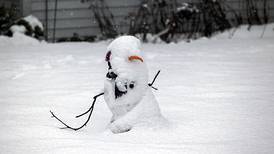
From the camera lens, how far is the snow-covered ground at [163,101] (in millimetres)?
1952

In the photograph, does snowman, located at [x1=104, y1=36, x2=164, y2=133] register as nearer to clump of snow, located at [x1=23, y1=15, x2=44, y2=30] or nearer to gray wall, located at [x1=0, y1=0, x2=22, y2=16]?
clump of snow, located at [x1=23, y1=15, x2=44, y2=30]

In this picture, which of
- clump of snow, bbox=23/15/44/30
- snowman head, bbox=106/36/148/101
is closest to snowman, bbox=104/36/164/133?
snowman head, bbox=106/36/148/101

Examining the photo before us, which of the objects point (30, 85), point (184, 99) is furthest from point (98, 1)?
point (184, 99)

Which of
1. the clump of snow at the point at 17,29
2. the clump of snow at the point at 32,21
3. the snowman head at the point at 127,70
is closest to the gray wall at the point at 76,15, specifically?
the clump of snow at the point at 32,21

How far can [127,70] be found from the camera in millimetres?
2074

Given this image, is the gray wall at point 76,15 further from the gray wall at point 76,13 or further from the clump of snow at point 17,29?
the clump of snow at point 17,29

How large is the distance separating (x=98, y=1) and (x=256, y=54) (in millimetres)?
4012

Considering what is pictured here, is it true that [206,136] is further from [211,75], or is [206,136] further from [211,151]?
[211,75]

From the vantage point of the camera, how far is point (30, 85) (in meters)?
3.82

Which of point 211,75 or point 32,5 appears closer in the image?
point 211,75

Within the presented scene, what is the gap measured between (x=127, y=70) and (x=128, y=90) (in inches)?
4.3

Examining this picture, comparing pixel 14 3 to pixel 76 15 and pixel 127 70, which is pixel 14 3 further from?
pixel 127 70

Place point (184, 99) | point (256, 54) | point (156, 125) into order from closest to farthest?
point (156, 125), point (184, 99), point (256, 54)

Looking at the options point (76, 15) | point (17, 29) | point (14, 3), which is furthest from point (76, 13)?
point (14, 3)
